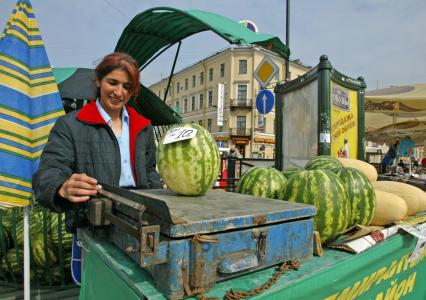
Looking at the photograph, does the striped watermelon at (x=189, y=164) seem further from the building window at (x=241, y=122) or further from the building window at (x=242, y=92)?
the building window at (x=242, y=92)

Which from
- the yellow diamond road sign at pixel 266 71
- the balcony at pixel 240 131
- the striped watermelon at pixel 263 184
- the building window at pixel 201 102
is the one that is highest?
the building window at pixel 201 102

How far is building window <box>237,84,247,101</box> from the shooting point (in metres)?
38.8

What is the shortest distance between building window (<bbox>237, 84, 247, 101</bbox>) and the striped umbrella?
37.3 metres

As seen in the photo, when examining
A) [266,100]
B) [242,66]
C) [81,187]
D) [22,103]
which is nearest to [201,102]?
[242,66]

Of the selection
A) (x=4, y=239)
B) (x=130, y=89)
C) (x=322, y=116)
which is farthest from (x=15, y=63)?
(x=322, y=116)

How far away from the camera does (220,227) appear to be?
37.2 inches

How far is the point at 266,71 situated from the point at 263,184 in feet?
16.7

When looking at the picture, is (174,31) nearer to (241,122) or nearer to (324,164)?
(324,164)

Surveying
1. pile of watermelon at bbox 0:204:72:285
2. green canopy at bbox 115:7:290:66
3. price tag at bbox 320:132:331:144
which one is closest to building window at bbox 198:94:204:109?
green canopy at bbox 115:7:290:66

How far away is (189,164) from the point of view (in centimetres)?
137

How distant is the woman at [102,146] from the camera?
1407mm

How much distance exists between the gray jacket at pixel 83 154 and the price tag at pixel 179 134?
45cm

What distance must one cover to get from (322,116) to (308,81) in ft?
2.20

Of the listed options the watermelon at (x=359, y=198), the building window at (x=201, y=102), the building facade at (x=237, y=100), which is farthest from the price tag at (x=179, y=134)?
the building window at (x=201, y=102)
